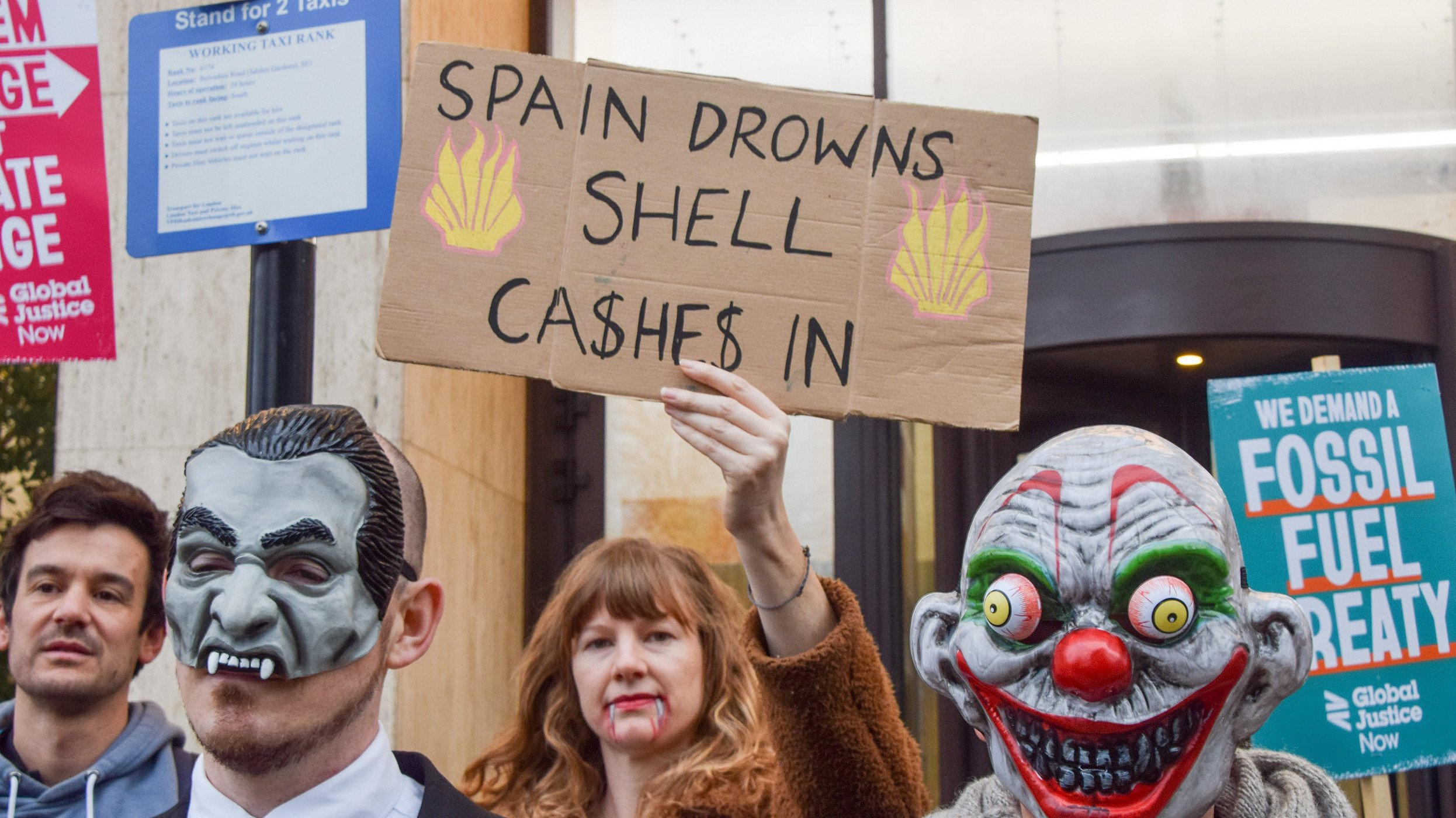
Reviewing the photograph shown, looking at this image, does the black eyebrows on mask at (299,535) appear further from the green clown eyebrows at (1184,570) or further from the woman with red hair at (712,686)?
the green clown eyebrows at (1184,570)

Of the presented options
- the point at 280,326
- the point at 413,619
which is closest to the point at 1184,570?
the point at 413,619

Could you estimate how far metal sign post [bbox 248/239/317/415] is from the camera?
110 inches

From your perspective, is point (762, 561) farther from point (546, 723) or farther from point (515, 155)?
point (546, 723)

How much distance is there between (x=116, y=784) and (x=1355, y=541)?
288 centimetres

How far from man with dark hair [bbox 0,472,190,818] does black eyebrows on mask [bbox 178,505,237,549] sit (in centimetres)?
96

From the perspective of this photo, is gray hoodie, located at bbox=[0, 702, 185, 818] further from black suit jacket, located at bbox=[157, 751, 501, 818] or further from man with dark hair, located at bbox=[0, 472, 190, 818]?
black suit jacket, located at bbox=[157, 751, 501, 818]

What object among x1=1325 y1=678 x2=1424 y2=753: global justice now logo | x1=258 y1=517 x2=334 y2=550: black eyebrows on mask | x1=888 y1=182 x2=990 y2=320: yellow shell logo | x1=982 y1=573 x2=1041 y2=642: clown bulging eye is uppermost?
x1=888 y1=182 x2=990 y2=320: yellow shell logo

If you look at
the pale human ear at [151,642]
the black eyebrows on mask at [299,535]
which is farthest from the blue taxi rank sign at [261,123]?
the pale human ear at [151,642]

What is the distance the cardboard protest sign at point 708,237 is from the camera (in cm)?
256

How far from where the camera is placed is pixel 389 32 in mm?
2793

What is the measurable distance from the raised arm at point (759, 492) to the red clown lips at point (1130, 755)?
1.94ft

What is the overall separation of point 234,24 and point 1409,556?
2.86 m

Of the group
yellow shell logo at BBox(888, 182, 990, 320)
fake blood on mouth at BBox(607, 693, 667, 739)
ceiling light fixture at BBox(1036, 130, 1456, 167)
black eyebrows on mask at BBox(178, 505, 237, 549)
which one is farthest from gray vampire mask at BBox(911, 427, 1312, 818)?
ceiling light fixture at BBox(1036, 130, 1456, 167)

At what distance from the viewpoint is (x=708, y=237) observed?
8.56 ft
